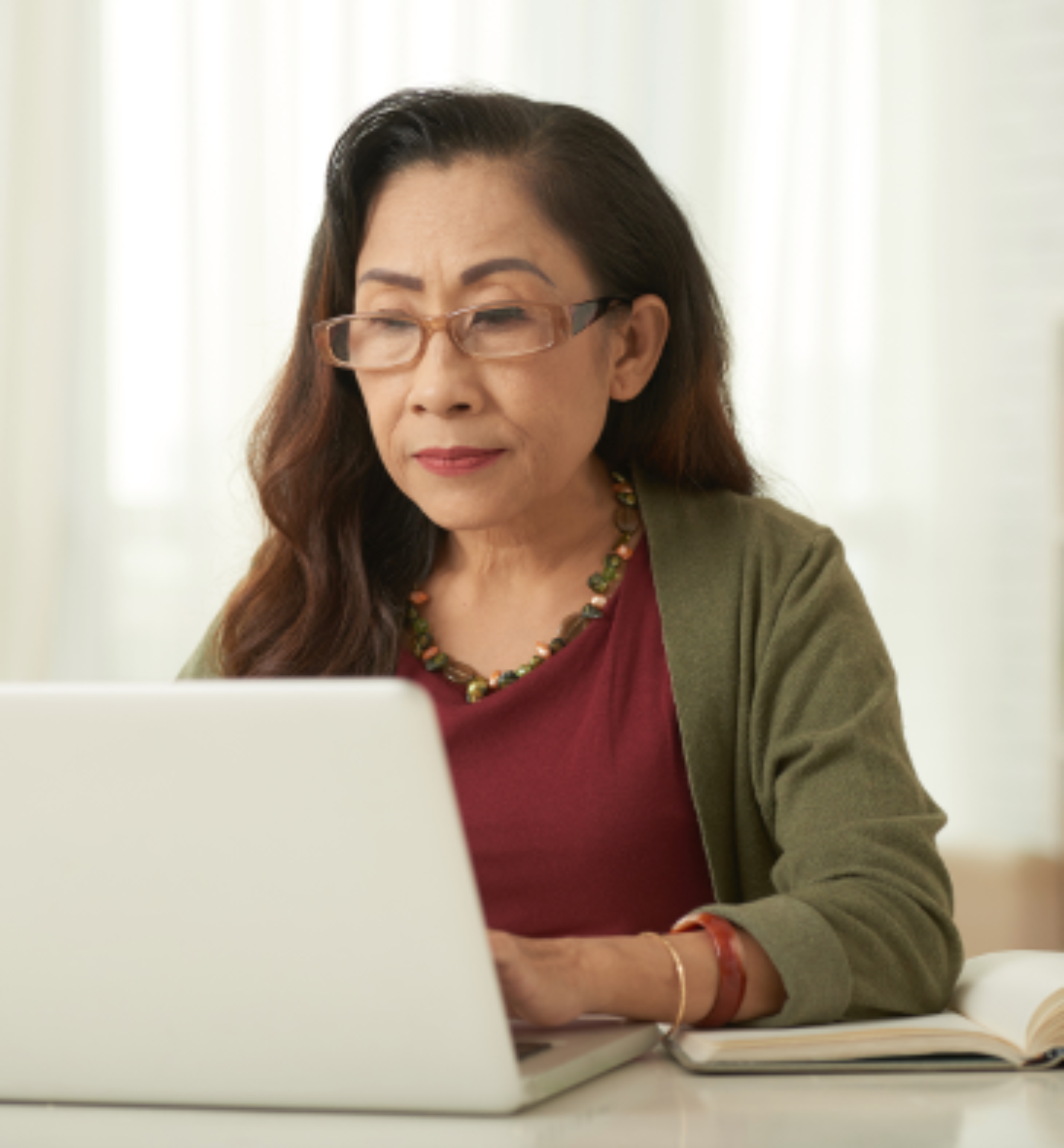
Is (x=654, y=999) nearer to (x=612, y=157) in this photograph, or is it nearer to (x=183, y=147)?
(x=612, y=157)

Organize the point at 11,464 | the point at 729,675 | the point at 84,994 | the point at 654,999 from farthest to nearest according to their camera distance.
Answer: the point at 11,464, the point at 729,675, the point at 654,999, the point at 84,994

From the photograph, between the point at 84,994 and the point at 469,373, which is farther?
the point at 469,373

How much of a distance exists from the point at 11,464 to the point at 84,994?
3078 millimetres

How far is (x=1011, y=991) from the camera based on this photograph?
1046 millimetres

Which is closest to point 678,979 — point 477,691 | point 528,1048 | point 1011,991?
point 528,1048

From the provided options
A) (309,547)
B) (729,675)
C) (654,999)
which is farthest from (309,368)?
(654,999)

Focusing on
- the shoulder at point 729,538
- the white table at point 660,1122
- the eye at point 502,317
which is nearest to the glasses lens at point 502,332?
the eye at point 502,317

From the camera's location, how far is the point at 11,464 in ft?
12.0

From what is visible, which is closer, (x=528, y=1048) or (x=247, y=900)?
(x=247, y=900)

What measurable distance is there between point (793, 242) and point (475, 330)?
227 centimetres

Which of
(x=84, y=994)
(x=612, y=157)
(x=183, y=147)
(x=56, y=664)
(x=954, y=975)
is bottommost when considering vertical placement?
(x=56, y=664)

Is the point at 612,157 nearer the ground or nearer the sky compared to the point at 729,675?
nearer the sky

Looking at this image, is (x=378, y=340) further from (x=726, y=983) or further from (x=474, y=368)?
(x=726, y=983)

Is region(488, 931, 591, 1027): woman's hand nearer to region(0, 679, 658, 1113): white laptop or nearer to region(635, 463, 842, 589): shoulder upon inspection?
region(0, 679, 658, 1113): white laptop
